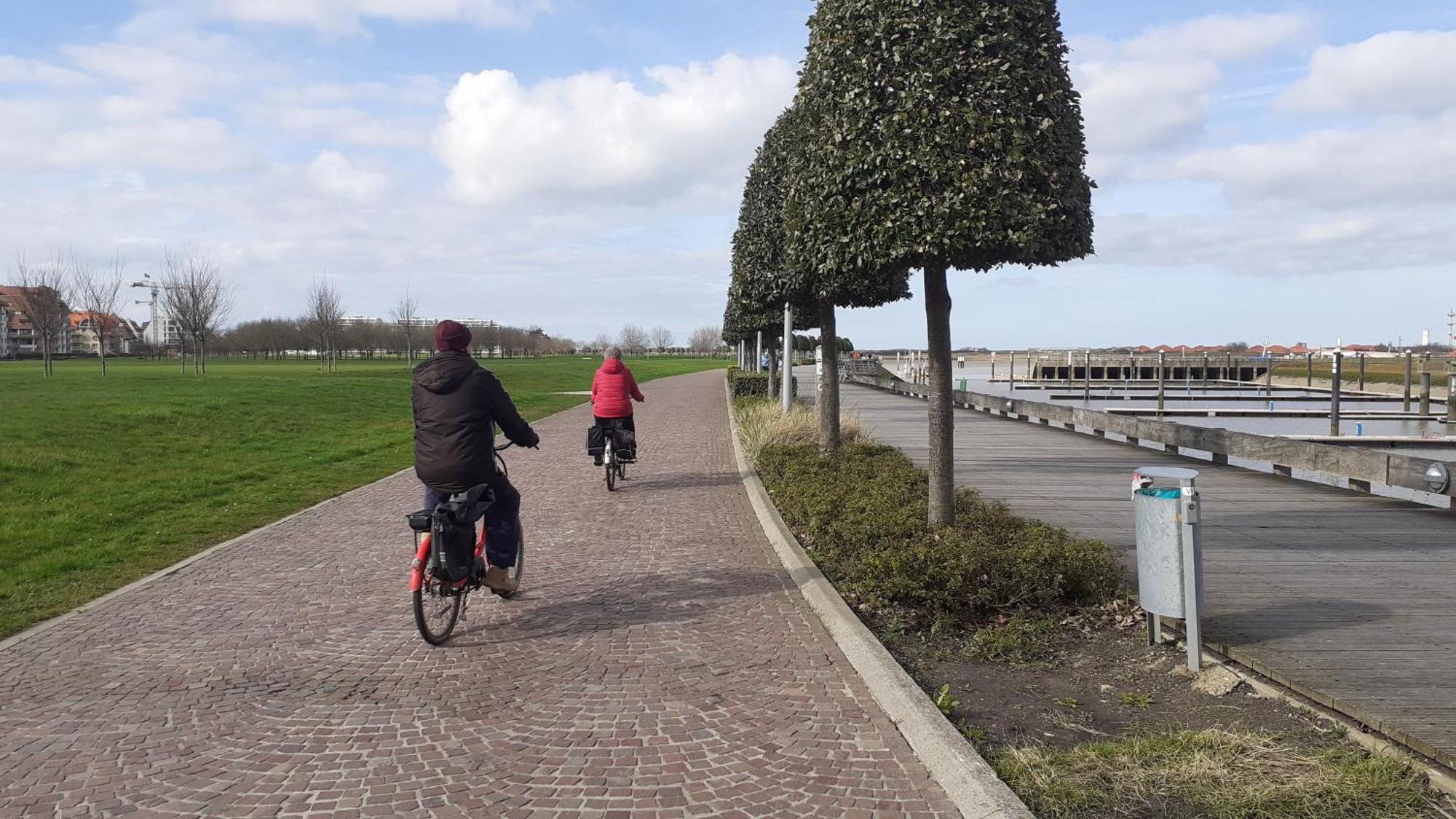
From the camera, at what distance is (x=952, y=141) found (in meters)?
6.06

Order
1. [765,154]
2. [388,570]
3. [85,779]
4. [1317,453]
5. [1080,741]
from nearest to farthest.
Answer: [85,779]
[1080,741]
[388,570]
[1317,453]
[765,154]

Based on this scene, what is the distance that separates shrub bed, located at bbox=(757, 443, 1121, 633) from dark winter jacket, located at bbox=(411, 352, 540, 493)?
2.44 m

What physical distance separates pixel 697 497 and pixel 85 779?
24.7 feet

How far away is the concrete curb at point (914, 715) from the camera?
3217 millimetres

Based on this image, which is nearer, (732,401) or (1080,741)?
(1080,741)

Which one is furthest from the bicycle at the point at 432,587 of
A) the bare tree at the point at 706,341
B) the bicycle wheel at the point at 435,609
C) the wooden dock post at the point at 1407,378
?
the bare tree at the point at 706,341

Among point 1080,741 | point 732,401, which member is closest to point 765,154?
point 1080,741

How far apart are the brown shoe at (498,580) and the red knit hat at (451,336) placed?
1367 mm

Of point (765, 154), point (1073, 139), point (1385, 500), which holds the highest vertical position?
point (765, 154)

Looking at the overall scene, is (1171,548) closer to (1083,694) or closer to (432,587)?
(1083,694)

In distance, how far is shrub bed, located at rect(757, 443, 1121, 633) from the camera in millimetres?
5496

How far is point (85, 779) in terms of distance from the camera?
3.52 metres

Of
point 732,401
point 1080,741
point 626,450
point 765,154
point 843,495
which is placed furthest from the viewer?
point 732,401

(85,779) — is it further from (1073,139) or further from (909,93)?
(1073,139)
